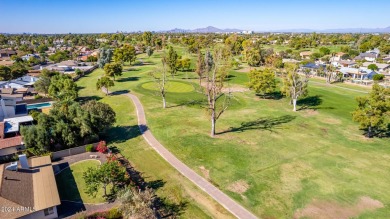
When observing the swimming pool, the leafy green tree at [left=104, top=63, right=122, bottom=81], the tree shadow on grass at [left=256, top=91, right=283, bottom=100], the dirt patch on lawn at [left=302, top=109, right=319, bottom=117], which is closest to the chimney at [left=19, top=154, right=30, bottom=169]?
the swimming pool

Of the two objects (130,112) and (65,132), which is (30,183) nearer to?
(65,132)

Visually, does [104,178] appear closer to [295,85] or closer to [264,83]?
[295,85]

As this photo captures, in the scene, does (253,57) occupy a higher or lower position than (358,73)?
higher

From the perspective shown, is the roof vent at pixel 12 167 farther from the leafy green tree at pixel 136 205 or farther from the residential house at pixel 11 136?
the leafy green tree at pixel 136 205

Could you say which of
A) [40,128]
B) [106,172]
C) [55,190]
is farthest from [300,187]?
[40,128]

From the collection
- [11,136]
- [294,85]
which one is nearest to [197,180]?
[11,136]

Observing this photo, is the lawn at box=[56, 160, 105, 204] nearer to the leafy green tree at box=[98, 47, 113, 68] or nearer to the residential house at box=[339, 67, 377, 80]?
the leafy green tree at box=[98, 47, 113, 68]

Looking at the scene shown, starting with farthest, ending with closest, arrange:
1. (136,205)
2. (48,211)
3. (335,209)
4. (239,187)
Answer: (239,187) → (335,209) → (48,211) → (136,205)
